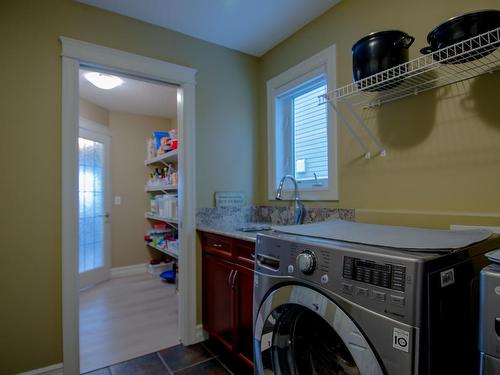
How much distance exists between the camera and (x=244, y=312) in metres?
1.75

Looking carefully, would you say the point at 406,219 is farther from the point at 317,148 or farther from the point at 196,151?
the point at 196,151

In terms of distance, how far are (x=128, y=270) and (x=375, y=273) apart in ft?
13.6

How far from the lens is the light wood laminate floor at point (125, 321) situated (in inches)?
83.3

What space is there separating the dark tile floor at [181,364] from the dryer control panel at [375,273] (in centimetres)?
136

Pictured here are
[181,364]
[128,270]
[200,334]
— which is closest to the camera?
[181,364]

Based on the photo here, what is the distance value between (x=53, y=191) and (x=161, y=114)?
2888 mm

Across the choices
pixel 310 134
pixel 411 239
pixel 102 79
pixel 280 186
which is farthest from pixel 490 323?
pixel 102 79

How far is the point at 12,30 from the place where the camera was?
170 cm

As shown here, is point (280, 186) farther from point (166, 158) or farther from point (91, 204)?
point (91, 204)

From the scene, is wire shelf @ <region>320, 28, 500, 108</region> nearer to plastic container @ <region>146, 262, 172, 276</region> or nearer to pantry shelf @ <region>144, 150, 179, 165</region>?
pantry shelf @ <region>144, 150, 179, 165</region>

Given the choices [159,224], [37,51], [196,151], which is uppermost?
[37,51]

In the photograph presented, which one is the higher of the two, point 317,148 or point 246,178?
point 317,148

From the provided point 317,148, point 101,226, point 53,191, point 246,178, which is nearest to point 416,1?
point 317,148

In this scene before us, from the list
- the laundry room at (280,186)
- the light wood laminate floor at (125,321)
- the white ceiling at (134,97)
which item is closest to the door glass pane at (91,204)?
the light wood laminate floor at (125,321)
